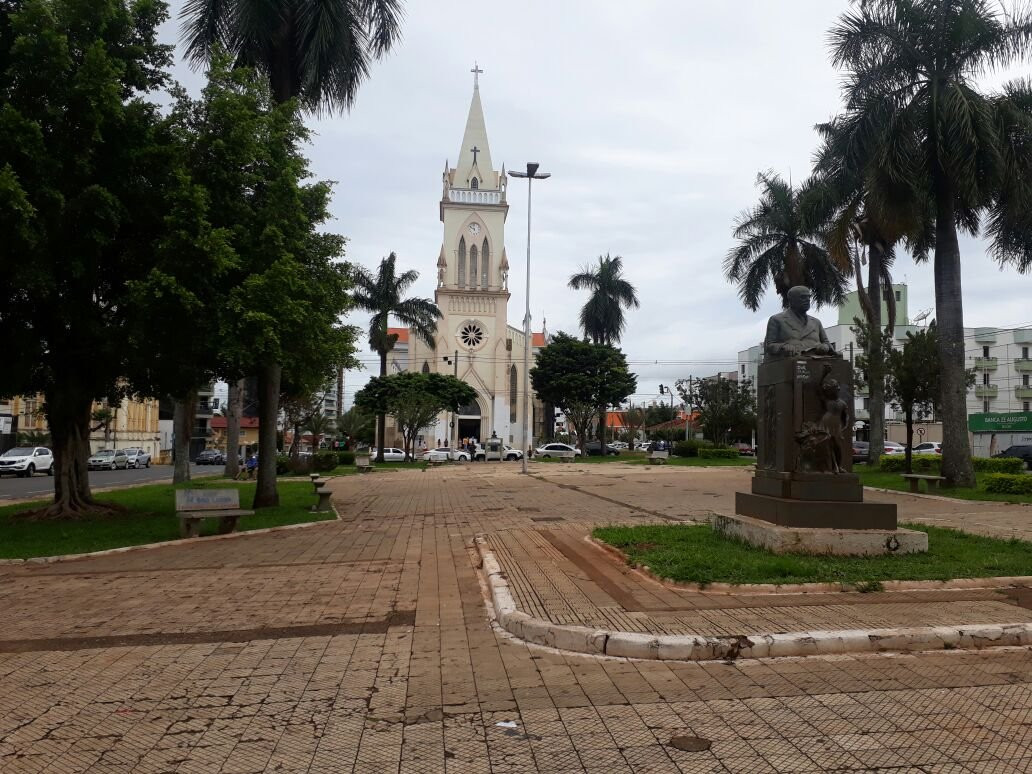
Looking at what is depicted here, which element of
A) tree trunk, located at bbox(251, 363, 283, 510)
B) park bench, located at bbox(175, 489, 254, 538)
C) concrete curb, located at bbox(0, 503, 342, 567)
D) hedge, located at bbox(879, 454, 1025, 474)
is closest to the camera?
concrete curb, located at bbox(0, 503, 342, 567)

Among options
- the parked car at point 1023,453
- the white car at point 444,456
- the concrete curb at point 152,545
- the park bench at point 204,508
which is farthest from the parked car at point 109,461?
the parked car at point 1023,453

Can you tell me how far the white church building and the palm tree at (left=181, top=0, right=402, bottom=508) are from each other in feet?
161

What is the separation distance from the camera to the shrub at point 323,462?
33.3m

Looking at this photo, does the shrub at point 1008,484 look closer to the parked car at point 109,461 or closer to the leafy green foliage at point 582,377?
the leafy green foliage at point 582,377

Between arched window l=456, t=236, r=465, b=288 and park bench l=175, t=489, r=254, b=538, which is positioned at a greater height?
arched window l=456, t=236, r=465, b=288

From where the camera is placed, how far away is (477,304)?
6675 centimetres

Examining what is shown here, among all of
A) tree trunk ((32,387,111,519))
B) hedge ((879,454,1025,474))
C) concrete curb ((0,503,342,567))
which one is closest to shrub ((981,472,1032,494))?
hedge ((879,454,1025,474))

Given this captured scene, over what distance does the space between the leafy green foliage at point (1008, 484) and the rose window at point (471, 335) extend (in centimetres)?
5098

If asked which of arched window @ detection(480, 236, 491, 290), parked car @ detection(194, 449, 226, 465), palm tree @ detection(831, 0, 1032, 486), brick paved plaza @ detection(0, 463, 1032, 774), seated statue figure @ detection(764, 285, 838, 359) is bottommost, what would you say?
parked car @ detection(194, 449, 226, 465)

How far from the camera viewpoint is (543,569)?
309 inches

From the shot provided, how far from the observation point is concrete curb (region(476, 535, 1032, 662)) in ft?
16.0

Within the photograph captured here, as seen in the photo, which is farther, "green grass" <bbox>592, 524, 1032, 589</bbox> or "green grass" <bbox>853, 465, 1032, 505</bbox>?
"green grass" <bbox>853, 465, 1032, 505</bbox>

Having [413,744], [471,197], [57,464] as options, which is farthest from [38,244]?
[471,197]

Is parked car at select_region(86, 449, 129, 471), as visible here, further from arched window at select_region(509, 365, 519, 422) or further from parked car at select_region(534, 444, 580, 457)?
arched window at select_region(509, 365, 519, 422)
